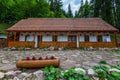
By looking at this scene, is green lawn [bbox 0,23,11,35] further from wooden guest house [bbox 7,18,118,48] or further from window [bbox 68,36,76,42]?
window [bbox 68,36,76,42]

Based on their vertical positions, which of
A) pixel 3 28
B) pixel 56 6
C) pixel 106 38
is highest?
pixel 56 6

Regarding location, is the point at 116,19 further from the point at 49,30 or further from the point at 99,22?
the point at 49,30

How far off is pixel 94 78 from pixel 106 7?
1090 inches

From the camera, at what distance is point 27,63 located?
7270mm

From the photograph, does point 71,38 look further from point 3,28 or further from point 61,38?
point 3,28

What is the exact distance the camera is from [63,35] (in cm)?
2134

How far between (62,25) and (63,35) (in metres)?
1.60

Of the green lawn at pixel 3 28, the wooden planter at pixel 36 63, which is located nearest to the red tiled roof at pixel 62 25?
Result: the green lawn at pixel 3 28

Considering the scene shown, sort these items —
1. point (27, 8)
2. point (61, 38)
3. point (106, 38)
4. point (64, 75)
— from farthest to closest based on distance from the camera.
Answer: point (27, 8) < point (61, 38) < point (106, 38) < point (64, 75)

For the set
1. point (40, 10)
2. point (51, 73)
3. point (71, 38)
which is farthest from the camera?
point (40, 10)

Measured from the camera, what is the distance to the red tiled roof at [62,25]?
20647 millimetres

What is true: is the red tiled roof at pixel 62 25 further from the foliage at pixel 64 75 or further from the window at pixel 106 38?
the foliage at pixel 64 75

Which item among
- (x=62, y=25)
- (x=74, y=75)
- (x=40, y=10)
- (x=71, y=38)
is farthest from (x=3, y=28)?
(x=74, y=75)

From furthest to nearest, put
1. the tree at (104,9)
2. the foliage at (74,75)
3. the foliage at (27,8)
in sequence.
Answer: the foliage at (27,8) → the tree at (104,9) → the foliage at (74,75)
